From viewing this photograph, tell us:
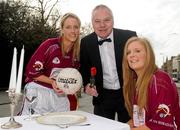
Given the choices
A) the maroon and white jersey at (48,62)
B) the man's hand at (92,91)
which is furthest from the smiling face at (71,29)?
the man's hand at (92,91)

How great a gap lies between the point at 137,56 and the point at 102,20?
856mm

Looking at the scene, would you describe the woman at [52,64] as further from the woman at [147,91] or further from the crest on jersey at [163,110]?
the crest on jersey at [163,110]

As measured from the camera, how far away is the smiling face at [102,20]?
3.56 meters

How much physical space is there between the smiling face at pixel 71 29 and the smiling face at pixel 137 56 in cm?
72

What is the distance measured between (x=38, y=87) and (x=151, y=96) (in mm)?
1289

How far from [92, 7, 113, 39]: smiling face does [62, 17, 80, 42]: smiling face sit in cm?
24

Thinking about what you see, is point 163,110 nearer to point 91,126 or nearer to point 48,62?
point 91,126

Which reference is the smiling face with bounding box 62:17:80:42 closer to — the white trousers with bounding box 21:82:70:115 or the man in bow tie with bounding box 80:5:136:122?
the man in bow tie with bounding box 80:5:136:122

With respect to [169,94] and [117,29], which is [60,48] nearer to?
[117,29]

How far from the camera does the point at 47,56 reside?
11.2 ft

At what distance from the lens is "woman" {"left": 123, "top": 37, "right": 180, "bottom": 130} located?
250cm

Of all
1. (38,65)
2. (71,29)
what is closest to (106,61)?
(71,29)

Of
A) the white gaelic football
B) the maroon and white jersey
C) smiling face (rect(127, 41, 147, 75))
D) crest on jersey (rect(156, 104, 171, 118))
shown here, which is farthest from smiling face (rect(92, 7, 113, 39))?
crest on jersey (rect(156, 104, 171, 118))

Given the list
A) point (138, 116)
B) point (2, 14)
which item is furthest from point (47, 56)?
point (2, 14)
